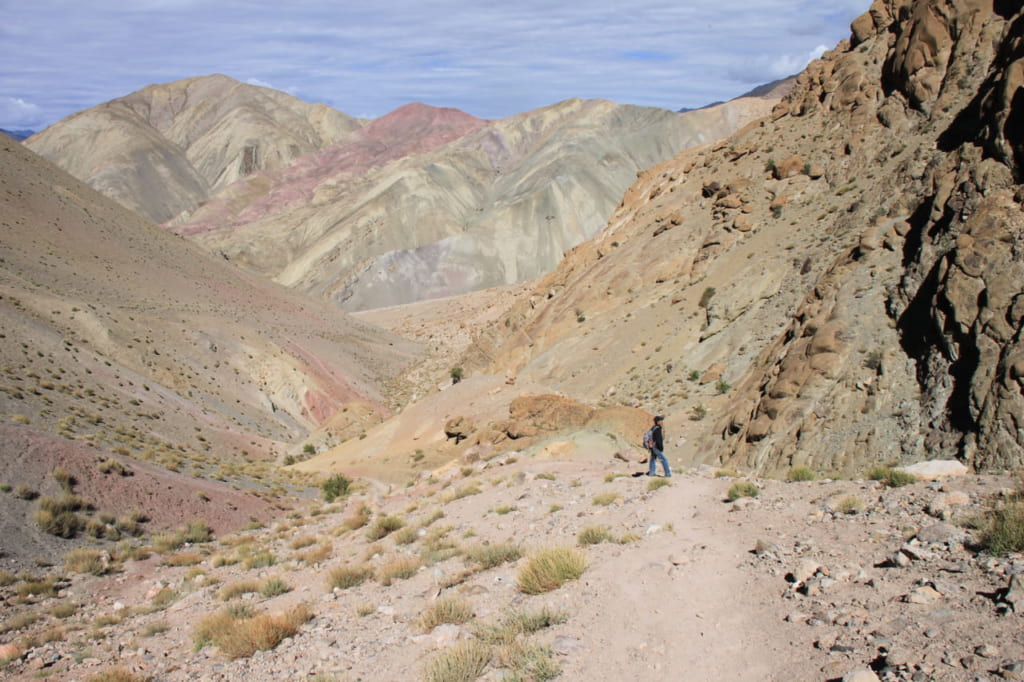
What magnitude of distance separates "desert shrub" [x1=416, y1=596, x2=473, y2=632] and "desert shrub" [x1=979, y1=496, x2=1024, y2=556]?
4493mm

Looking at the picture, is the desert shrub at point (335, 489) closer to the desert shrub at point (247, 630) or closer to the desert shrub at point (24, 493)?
the desert shrub at point (24, 493)

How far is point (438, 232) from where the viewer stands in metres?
102

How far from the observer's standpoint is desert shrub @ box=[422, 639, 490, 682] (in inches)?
216

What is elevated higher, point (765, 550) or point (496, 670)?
point (765, 550)

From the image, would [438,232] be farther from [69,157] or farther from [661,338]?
[69,157]

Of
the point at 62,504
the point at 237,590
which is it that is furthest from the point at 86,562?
the point at 237,590

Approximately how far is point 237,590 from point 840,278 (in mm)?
13873

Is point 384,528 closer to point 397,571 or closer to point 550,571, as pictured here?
point 397,571

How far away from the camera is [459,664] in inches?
219

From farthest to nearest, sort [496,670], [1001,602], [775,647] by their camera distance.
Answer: [496,670] → [775,647] → [1001,602]

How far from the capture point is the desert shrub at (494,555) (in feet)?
27.5

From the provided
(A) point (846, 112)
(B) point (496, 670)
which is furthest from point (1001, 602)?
(A) point (846, 112)

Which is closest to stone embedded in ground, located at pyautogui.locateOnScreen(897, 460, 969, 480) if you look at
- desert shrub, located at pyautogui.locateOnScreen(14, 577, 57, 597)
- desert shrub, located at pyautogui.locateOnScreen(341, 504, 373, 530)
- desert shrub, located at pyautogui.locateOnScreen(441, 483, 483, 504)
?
desert shrub, located at pyautogui.locateOnScreen(441, 483, 483, 504)

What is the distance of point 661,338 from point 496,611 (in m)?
18.3
